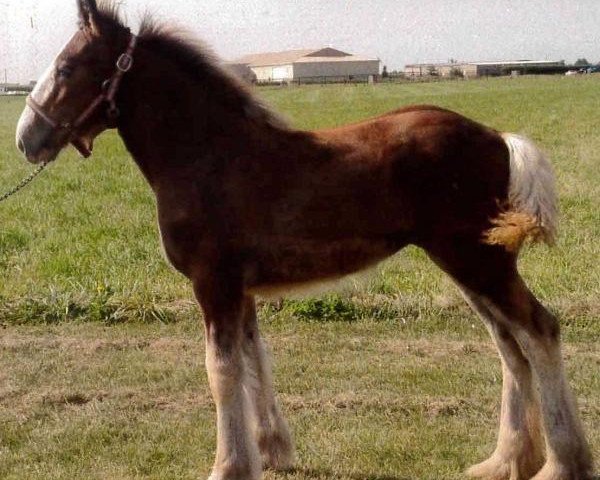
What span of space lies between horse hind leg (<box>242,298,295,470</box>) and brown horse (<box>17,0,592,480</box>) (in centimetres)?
42

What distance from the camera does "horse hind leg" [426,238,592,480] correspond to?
4.29 metres

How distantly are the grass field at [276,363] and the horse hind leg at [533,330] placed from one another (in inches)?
24.9

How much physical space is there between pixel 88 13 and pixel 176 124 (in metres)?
0.71

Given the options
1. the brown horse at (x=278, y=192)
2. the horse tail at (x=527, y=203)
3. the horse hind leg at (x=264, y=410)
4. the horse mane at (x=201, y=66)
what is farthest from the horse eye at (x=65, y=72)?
the horse tail at (x=527, y=203)

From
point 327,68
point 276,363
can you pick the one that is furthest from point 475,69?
point 276,363

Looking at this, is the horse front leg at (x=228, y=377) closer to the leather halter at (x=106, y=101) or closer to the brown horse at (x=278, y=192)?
the brown horse at (x=278, y=192)

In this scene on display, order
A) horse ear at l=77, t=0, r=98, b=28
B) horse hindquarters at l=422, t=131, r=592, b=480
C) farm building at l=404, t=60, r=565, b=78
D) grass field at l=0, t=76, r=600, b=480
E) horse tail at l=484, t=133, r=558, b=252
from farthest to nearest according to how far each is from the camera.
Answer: farm building at l=404, t=60, r=565, b=78
grass field at l=0, t=76, r=600, b=480
horse ear at l=77, t=0, r=98, b=28
horse hindquarters at l=422, t=131, r=592, b=480
horse tail at l=484, t=133, r=558, b=252

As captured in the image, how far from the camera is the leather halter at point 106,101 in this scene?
4.32 metres

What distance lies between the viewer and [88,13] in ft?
14.2

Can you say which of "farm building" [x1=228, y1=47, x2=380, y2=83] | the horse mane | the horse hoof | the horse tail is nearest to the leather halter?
the horse mane

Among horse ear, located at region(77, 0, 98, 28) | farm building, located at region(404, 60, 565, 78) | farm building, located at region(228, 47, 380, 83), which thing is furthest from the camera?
farm building, located at region(404, 60, 565, 78)

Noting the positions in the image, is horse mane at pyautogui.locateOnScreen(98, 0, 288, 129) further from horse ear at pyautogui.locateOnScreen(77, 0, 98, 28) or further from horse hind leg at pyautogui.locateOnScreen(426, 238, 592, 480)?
horse hind leg at pyautogui.locateOnScreen(426, 238, 592, 480)

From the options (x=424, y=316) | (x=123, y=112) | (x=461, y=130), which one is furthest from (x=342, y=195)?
(x=424, y=316)

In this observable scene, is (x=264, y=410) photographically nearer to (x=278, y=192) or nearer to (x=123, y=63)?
(x=278, y=192)
